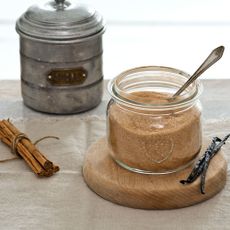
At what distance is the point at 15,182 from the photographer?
1508 mm

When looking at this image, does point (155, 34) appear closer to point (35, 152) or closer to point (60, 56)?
point (60, 56)

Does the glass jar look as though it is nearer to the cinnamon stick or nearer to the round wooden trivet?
the round wooden trivet

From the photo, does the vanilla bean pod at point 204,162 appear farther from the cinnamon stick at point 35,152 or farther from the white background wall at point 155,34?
the white background wall at point 155,34

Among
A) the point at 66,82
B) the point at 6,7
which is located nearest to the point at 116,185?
the point at 66,82

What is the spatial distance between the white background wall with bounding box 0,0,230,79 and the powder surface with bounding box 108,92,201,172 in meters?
0.96

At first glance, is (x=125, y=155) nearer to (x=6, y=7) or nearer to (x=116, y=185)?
(x=116, y=185)

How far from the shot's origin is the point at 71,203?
1443 millimetres

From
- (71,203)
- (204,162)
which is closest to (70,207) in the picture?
(71,203)

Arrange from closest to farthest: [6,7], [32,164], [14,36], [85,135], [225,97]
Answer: [32,164]
[85,135]
[225,97]
[14,36]
[6,7]

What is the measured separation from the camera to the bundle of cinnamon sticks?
1.52m

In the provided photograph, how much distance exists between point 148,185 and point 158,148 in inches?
2.6

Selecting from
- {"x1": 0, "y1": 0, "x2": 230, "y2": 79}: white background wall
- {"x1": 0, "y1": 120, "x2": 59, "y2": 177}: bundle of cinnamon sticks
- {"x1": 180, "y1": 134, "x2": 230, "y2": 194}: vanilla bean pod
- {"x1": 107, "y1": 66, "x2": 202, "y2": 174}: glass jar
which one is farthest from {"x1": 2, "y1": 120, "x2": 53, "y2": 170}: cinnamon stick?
{"x1": 0, "y1": 0, "x2": 230, "y2": 79}: white background wall

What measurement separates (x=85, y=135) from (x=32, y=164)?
18 cm

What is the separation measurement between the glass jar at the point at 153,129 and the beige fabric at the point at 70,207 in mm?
85
